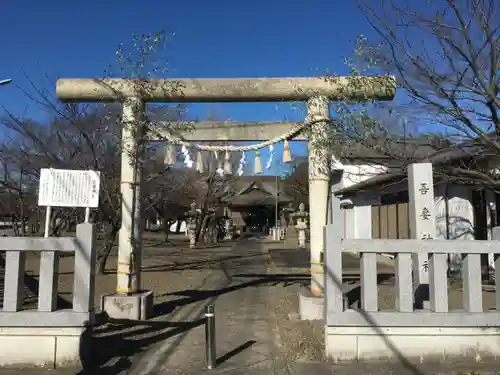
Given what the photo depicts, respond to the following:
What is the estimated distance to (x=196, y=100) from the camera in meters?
8.30

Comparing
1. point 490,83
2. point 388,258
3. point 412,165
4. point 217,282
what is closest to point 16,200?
point 217,282

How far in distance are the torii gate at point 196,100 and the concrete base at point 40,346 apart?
2.25 meters

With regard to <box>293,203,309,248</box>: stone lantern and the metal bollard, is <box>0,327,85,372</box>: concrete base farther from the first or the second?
<box>293,203,309,248</box>: stone lantern

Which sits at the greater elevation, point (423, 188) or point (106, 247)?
point (423, 188)

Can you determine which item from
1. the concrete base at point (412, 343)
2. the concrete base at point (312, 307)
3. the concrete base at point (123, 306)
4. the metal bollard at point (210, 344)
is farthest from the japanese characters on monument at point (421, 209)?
the concrete base at point (123, 306)

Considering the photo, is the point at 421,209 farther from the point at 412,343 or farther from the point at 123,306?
the point at 123,306

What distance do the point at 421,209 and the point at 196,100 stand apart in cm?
435

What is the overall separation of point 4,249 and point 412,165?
5.83 metres

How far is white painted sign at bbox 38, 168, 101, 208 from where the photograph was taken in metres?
6.66

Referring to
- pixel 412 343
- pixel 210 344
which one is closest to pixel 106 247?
pixel 210 344

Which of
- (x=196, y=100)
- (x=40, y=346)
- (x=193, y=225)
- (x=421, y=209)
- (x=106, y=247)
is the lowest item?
(x=40, y=346)

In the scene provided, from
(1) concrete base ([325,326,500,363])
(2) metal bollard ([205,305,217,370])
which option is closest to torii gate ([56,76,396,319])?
(1) concrete base ([325,326,500,363])

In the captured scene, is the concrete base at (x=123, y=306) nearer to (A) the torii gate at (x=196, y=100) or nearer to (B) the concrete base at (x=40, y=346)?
(A) the torii gate at (x=196, y=100)

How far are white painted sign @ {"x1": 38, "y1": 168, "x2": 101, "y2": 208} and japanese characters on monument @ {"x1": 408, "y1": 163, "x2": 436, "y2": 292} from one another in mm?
4833
